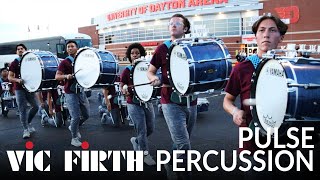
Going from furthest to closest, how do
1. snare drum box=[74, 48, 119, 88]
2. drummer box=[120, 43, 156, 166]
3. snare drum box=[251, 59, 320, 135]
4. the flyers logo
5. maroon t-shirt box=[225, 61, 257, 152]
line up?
1. the flyers logo
2. snare drum box=[74, 48, 119, 88]
3. drummer box=[120, 43, 156, 166]
4. maroon t-shirt box=[225, 61, 257, 152]
5. snare drum box=[251, 59, 320, 135]

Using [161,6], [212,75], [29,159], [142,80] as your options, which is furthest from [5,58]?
[212,75]

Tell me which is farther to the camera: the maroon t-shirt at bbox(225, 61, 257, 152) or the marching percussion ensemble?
the maroon t-shirt at bbox(225, 61, 257, 152)

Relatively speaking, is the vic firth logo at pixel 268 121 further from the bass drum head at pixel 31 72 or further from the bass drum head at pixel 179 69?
the bass drum head at pixel 31 72

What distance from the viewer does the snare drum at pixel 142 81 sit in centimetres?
559

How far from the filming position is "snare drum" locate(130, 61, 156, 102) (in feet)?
18.3

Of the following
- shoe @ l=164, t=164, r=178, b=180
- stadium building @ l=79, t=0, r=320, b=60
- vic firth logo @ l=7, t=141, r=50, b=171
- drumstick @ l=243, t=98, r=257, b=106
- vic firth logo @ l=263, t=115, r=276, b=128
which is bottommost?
vic firth logo @ l=7, t=141, r=50, b=171

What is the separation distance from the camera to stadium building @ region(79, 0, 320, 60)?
137 ft

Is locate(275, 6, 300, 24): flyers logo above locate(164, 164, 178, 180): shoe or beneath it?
above

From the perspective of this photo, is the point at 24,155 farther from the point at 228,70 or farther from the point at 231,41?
the point at 231,41

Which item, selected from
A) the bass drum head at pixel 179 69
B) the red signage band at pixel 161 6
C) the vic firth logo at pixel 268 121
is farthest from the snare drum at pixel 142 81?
the red signage band at pixel 161 6

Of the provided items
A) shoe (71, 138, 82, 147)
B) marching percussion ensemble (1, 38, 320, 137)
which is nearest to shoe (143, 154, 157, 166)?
marching percussion ensemble (1, 38, 320, 137)

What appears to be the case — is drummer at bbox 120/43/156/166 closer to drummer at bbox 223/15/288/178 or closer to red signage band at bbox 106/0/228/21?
drummer at bbox 223/15/288/178

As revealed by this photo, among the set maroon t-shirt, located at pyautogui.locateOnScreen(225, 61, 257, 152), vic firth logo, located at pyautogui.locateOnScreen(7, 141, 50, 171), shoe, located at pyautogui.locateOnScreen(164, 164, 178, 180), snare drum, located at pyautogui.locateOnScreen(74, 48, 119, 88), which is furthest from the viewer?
snare drum, located at pyautogui.locateOnScreen(74, 48, 119, 88)

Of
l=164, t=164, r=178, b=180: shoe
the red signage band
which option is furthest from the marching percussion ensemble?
the red signage band
